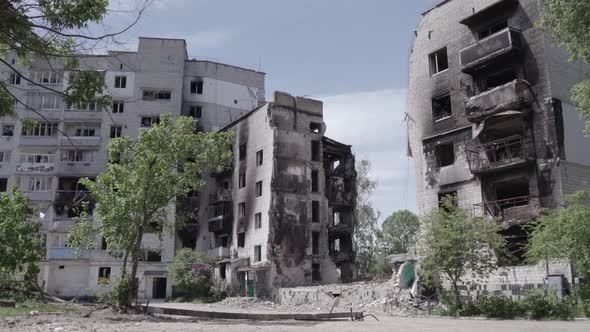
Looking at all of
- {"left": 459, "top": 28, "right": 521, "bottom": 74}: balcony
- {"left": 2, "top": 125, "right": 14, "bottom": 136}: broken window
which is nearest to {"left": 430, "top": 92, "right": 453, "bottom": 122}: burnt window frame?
{"left": 459, "top": 28, "right": 521, "bottom": 74}: balcony

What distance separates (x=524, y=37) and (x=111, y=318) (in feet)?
80.2

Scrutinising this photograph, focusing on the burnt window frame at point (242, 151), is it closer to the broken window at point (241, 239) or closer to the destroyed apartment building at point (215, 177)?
the destroyed apartment building at point (215, 177)

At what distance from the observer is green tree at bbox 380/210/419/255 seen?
72.6 m

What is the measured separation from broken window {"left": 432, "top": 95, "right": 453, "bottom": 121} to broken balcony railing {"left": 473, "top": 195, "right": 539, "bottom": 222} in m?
6.53

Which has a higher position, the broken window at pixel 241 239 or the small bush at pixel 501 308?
the broken window at pixel 241 239

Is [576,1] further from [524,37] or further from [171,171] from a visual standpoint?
[171,171]

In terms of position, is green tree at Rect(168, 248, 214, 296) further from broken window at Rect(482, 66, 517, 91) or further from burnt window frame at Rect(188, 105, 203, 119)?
broken window at Rect(482, 66, 517, 91)

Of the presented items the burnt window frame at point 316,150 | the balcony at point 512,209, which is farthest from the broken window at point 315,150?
the balcony at point 512,209

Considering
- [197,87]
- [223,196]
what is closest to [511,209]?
[223,196]

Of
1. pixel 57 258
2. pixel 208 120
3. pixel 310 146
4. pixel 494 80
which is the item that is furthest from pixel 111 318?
pixel 208 120

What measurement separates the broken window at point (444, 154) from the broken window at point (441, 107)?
1.79m

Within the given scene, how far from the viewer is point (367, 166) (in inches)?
2218

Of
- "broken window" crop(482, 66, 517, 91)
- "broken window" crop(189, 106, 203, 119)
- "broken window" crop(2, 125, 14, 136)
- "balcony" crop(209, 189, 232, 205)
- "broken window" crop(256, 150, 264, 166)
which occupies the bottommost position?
"balcony" crop(209, 189, 232, 205)

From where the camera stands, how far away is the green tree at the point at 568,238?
63.3ft
